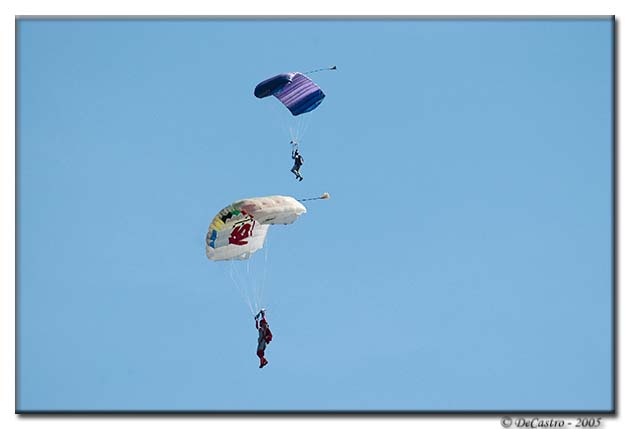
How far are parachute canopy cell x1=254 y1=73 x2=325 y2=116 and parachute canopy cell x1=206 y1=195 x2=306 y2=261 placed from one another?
286 cm

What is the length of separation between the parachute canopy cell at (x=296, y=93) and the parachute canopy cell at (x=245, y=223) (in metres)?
2.86

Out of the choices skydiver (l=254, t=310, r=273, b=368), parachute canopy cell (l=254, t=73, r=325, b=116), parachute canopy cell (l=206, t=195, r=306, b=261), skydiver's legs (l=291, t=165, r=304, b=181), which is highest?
parachute canopy cell (l=254, t=73, r=325, b=116)

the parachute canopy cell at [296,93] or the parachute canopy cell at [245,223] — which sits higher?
the parachute canopy cell at [296,93]

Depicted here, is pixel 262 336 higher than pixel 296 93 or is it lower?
lower

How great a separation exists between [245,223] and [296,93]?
343cm

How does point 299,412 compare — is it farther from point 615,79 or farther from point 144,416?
point 615,79

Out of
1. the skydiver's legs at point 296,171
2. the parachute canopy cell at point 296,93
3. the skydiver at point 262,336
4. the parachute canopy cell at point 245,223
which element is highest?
the parachute canopy cell at point 296,93

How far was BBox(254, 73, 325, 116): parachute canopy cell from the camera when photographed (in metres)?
32.0

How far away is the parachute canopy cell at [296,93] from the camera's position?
105 feet

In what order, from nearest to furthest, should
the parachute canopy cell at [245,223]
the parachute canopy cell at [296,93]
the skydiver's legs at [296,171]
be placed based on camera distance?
the parachute canopy cell at [245,223] → the parachute canopy cell at [296,93] → the skydiver's legs at [296,171]

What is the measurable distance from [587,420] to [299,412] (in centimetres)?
534

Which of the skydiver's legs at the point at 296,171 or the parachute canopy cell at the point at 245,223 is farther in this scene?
the skydiver's legs at the point at 296,171

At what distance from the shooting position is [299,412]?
83.9 feet

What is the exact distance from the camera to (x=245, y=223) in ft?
100
